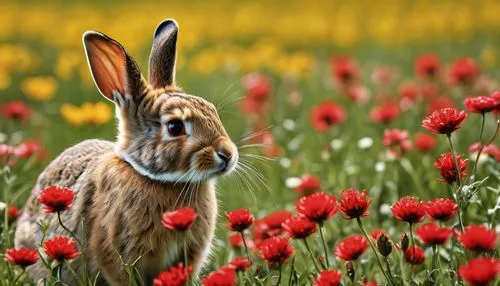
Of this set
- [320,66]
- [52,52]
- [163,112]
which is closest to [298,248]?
[163,112]

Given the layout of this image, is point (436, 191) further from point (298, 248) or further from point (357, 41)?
point (357, 41)

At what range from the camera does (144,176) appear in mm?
3627

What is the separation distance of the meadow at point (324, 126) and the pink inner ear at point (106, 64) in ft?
1.88

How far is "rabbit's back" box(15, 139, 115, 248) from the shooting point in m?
3.86

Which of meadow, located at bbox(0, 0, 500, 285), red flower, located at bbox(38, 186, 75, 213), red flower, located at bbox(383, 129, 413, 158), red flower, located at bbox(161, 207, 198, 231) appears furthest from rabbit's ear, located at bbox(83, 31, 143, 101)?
red flower, located at bbox(383, 129, 413, 158)

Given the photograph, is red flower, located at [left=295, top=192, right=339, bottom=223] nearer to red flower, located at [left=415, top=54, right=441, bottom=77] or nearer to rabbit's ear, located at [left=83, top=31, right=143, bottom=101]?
rabbit's ear, located at [left=83, top=31, right=143, bottom=101]

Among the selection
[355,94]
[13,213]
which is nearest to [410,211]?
[13,213]

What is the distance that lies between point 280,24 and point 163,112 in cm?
1141

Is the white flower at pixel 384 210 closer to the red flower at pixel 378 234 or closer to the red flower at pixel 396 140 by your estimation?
the red flower at pixel 396 140

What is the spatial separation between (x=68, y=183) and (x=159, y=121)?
0.77 meters

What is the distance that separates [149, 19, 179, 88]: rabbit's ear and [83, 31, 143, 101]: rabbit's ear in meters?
0.24

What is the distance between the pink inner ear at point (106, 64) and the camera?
12.3ft

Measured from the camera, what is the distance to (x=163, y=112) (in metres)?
3.61

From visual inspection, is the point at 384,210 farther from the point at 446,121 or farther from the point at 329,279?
the point at 329,279
